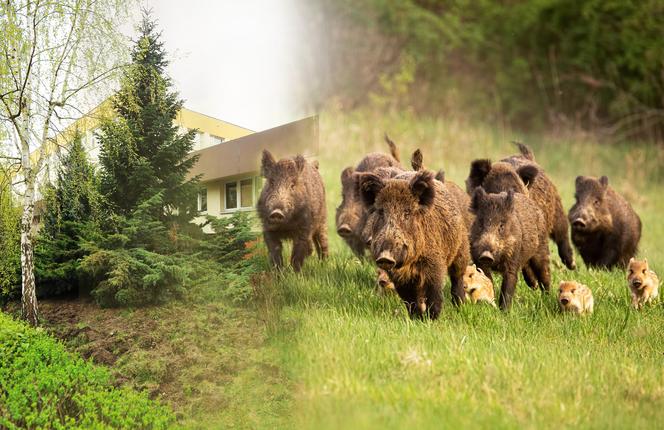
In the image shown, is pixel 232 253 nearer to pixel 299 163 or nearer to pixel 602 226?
pixel 299 163

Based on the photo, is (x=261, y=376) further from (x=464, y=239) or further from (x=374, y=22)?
(x=374, y=22)

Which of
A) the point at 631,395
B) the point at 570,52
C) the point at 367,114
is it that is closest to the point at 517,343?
the point at 631,395

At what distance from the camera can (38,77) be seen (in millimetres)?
7711

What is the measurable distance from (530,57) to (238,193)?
21.0m

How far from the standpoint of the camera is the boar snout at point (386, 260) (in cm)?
477

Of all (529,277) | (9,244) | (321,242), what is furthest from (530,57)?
(9,244)

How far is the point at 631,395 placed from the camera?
418 cm

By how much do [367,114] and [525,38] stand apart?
7031mm

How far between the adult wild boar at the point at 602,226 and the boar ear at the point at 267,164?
5925 millimetres

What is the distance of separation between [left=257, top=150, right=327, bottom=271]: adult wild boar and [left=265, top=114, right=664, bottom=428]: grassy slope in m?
0.24

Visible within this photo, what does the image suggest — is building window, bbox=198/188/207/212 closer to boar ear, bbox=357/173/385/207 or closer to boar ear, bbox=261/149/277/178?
boar ear, bbox=261/149/277/178

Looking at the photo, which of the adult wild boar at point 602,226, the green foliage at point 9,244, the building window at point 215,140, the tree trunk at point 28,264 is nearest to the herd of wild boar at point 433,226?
the building window at point 215,140

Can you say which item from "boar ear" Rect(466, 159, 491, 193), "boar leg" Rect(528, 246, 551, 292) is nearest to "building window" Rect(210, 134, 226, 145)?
"boar ear" Rect(466, 159, 491, 193)

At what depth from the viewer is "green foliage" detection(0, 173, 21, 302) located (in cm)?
774
